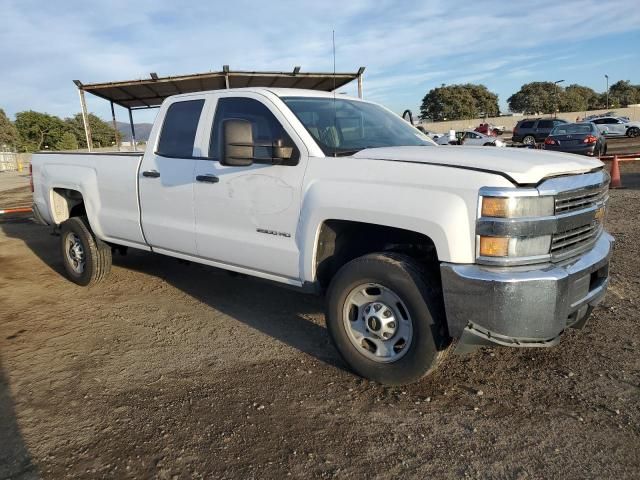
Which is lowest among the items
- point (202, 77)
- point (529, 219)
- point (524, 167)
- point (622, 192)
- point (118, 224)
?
point (622, 192)

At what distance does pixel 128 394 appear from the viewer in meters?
3.46

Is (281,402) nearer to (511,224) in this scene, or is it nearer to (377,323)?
(377,323)

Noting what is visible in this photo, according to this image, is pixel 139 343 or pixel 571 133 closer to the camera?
pixel 139 343

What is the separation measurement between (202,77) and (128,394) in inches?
368

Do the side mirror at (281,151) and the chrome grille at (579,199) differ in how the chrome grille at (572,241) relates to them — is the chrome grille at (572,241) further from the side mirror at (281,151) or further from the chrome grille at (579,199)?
the side mirror at (281,151)

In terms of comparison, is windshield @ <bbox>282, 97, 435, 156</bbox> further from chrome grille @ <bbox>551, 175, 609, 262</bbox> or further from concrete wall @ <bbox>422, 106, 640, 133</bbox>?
concrete wall @ <bbox>422, 106, 640, 133</bbox>

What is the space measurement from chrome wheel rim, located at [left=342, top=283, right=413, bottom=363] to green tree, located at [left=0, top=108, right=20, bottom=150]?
6218 cm

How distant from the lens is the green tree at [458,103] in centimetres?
9012

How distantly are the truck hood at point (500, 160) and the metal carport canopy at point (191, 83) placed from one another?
7460mm

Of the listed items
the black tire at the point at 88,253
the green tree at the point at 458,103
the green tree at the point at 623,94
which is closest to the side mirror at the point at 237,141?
the black tire at the point at 88,253

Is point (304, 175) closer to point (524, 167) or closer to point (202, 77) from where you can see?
point (524, 167)

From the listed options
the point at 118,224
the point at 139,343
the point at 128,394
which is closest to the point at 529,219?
the point at 128,394

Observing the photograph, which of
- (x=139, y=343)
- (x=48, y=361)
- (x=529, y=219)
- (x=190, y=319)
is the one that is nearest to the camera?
(x=529, y=219)

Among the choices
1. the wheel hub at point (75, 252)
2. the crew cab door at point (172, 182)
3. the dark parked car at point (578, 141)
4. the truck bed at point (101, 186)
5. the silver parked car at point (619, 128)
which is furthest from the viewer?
the silver parked car at point (619, 128)
